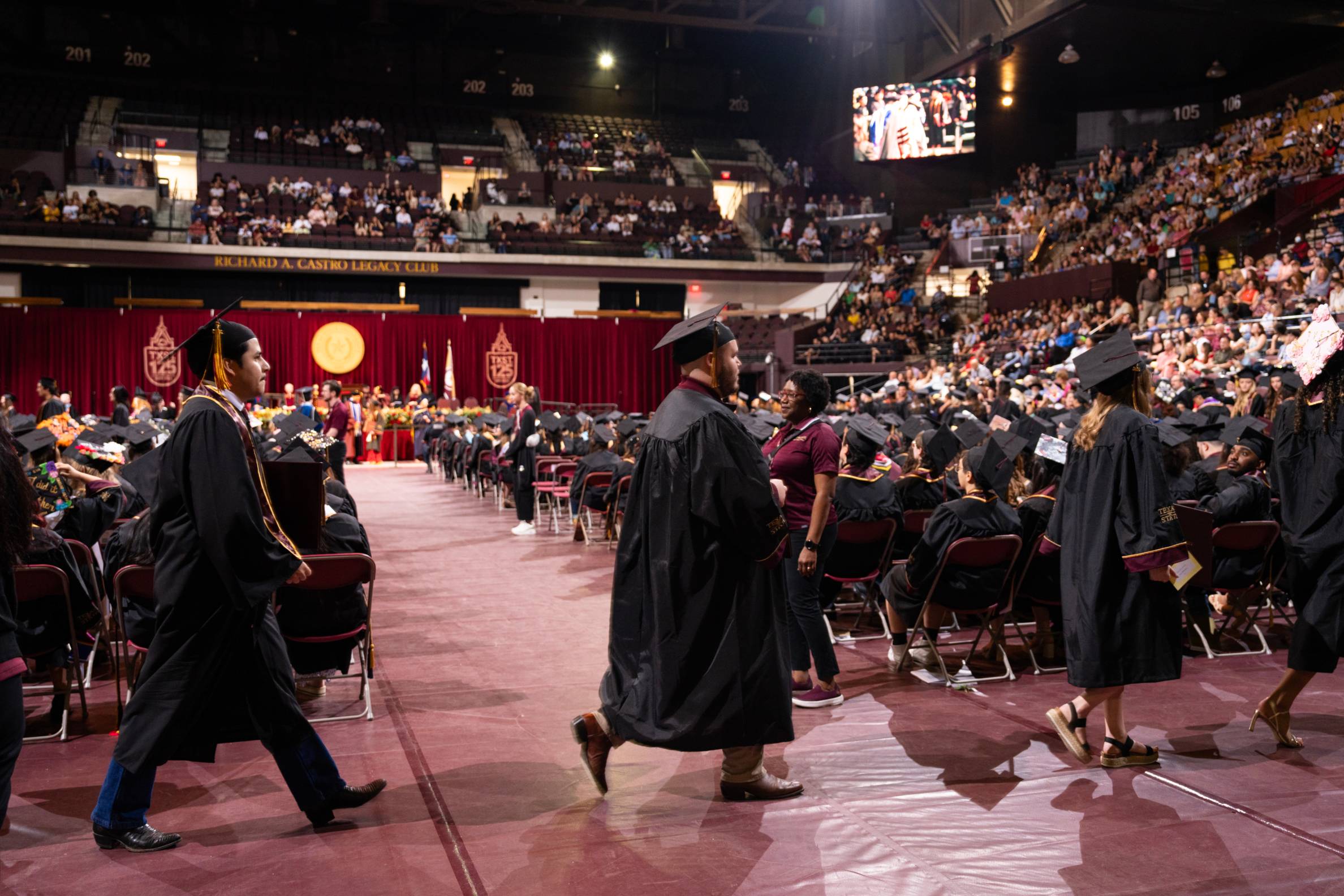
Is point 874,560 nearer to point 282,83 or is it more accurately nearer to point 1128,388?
point 1128,388

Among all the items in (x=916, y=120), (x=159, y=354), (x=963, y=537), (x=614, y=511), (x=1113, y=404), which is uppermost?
(x=916, y=120)

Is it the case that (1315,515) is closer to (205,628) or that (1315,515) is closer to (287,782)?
(287,782)

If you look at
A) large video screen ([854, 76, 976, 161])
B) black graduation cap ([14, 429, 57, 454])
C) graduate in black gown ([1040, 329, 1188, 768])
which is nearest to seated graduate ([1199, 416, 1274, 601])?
graduate in black gown ([1040, 329, 1188, 768])

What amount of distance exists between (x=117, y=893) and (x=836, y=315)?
2575 centimetres

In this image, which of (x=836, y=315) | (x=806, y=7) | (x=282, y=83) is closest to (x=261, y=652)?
(x=836, y=315)

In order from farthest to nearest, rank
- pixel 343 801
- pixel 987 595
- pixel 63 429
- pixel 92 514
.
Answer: pixel 63 429 < pixel 92 514 < pixel 987 595 < pixel 343 801

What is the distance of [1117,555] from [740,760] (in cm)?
163

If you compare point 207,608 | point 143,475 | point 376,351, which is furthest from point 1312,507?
point 376,351

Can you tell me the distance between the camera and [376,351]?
90.0ft

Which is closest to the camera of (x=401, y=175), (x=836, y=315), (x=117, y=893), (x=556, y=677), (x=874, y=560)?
(x=117, y=893)

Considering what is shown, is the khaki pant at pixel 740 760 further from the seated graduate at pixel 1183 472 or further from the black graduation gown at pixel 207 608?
the seated graduate at pixel 1183 472

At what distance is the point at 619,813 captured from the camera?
3.65m

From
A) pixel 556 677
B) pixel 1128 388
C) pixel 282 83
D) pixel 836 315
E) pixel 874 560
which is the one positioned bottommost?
pixel 556 677

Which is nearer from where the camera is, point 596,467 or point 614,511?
point 614,511
